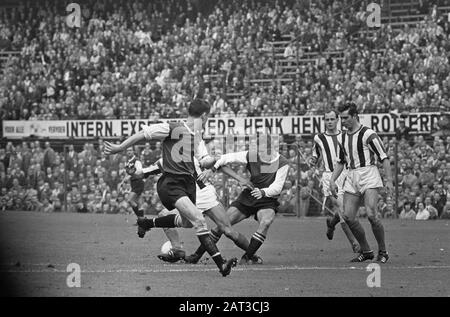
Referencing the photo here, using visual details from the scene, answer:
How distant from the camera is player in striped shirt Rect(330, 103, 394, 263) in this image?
46.1 ft

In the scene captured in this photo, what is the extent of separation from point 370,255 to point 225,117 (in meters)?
16.2

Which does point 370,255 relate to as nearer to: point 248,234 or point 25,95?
point 248,234

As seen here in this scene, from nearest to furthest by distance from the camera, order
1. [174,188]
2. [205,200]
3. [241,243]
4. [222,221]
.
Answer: [174,188] < [222,221] < [205,200] < [241,243]

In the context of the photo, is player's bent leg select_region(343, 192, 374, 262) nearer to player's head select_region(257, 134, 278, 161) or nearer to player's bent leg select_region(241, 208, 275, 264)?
player's bent leg select_region(241, 208, 275, 264)

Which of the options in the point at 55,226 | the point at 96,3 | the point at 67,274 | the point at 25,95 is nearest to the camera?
the point at 67,274

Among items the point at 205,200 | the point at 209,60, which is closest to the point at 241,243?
the point at 205,200

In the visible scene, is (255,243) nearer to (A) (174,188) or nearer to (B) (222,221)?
(B) (222,221)

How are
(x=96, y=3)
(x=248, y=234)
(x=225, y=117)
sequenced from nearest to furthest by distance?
(x=248, y=234)
(x=225, y=117)
(x=96, y=3)

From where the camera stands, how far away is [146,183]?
1090 inches

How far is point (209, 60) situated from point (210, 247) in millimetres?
22493

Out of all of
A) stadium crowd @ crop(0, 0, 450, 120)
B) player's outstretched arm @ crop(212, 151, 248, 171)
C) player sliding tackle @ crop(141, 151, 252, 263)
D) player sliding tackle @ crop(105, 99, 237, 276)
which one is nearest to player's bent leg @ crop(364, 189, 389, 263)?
player sliding tackle @ crop(141, 151, 252, 263)

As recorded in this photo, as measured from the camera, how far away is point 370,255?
14102 mm

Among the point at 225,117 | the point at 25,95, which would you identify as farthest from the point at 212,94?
the point at 25,95
